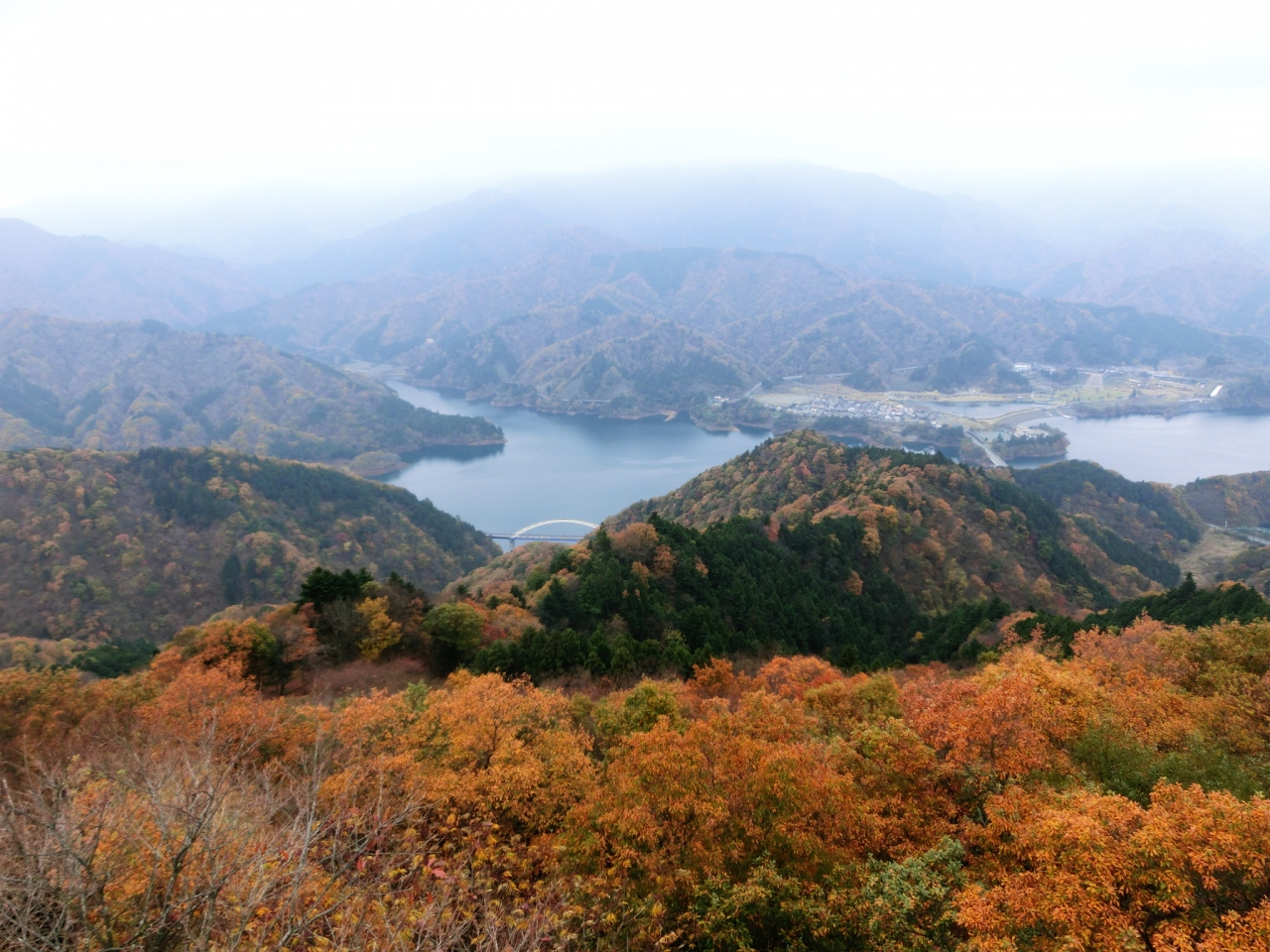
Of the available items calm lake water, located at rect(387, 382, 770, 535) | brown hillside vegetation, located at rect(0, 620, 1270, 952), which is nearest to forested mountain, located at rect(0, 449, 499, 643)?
calm lake water, located at rect(387, 382, 770, 535)

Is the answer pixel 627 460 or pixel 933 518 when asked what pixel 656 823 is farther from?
pixel 627 460

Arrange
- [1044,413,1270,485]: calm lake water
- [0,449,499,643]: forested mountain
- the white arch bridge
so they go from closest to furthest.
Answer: [0,449,499,643]: forested mountain → the white arch bridge → [1044,413,1270,485]: calm lake water

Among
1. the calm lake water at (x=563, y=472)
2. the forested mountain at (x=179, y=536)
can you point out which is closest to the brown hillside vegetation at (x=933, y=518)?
the forested mountain at (x=179, y=536)

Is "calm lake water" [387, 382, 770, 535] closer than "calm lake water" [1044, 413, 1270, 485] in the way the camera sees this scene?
Yes

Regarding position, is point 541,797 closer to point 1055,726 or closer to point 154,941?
point 154,941

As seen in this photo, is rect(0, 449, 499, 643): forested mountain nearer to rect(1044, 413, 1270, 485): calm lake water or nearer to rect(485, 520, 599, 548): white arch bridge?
rect(485, 520, 599, 548): white arch bridge

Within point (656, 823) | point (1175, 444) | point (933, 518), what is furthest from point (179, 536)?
point (1175, 444)

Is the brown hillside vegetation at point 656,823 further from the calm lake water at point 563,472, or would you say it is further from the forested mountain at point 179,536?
the calm lake water at point 563,472
